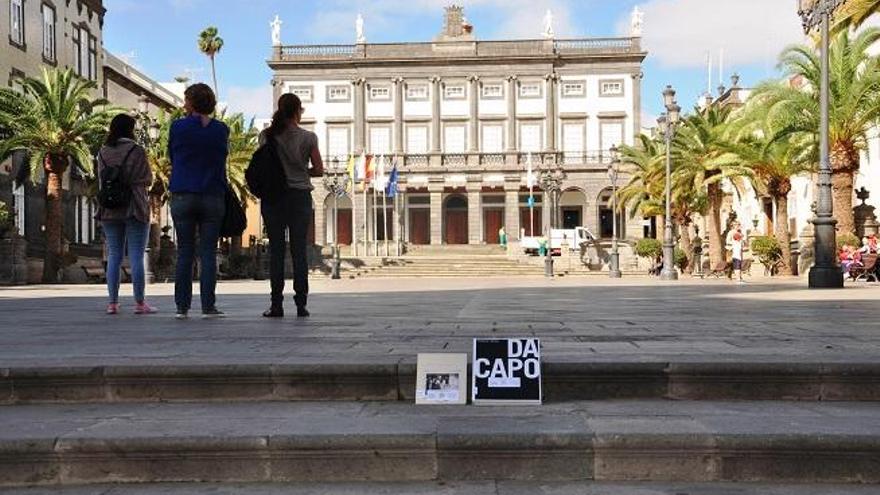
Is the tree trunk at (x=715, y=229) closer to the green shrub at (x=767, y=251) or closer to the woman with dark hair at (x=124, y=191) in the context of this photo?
the green shrub at (x=767, y=251)

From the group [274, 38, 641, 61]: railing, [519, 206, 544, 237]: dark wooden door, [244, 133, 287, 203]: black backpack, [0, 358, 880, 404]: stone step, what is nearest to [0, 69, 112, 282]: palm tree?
[244, 133, 287, 203]: black backpack

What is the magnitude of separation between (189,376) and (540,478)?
1907mm

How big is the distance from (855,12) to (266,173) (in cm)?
1594

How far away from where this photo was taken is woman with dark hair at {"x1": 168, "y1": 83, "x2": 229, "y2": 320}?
25.9 feet

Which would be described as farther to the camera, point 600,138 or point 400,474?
point 600,138

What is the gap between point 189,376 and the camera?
4777 mm

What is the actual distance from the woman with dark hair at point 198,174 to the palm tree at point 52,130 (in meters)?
24.4

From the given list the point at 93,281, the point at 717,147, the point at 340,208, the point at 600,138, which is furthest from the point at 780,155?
the point at 340,208

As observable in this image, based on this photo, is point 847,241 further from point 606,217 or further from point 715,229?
point 606,217

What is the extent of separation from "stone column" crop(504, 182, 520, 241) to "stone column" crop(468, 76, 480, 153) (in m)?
3.49

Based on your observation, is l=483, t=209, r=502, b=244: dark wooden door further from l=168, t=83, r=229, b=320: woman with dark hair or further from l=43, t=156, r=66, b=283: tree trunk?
l=168, t=83, r=229, b=320: woman with dark hair

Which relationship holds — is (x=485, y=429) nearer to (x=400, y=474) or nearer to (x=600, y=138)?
(x=400, y=474)

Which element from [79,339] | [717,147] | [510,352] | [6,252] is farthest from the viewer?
[717,147]

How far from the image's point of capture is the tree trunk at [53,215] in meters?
31.2
